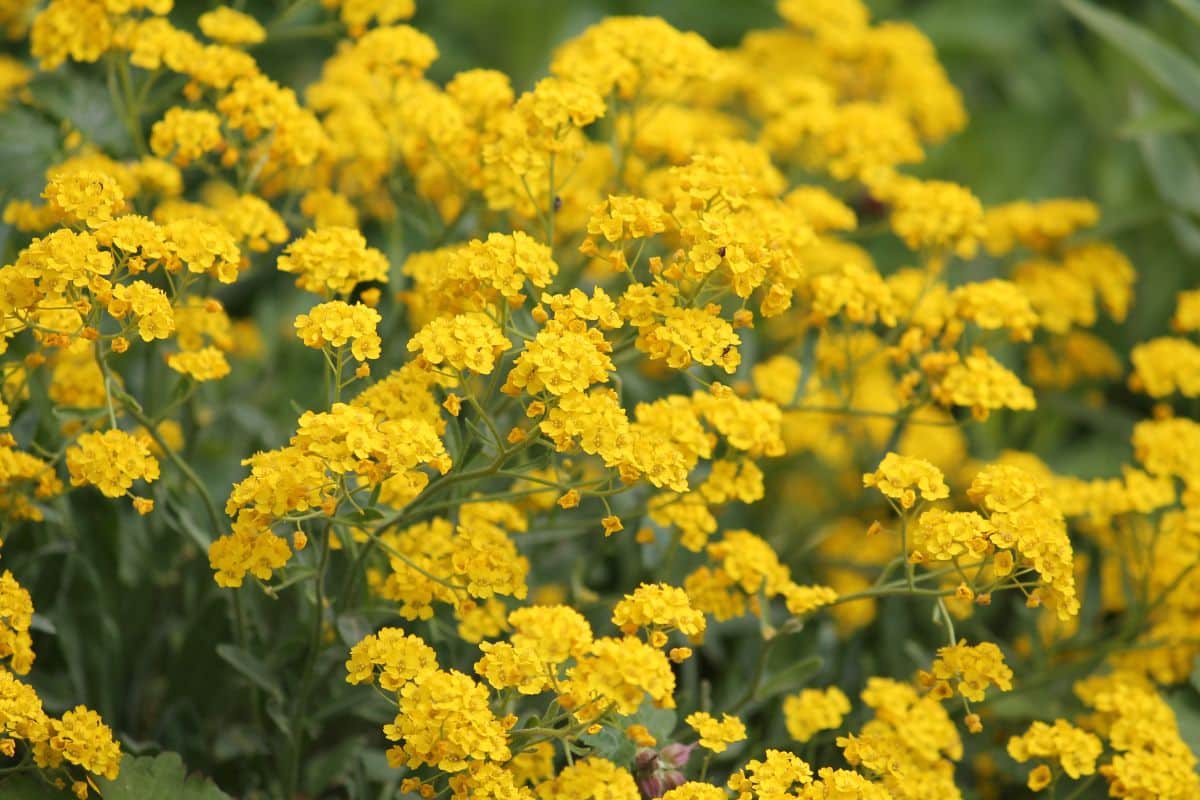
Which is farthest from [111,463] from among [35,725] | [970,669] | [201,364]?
[970,669]

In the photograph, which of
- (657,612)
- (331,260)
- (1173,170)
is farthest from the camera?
(1173,170)

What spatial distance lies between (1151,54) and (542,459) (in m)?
1.81

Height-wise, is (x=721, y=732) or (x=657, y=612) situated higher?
(x=657, y=612)

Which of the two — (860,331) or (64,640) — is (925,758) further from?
(64,640)

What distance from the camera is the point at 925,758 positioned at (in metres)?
1.83

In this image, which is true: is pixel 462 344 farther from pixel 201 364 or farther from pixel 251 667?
pixel 251 667

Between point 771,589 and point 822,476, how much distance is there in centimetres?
82

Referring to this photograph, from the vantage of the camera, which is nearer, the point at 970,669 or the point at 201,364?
the point at 970,669

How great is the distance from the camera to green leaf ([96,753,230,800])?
167cm

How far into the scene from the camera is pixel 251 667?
1.86m

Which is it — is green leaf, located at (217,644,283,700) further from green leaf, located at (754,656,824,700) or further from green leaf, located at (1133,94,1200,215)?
green leaf, located at (1133,94,1200,215)

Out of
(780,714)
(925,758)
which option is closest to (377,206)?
(780,714)

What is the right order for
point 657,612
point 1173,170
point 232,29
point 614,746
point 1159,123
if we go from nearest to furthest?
point 657,612 → point 614,746 → point 232,29 → point 1159,123 → point 1173,170

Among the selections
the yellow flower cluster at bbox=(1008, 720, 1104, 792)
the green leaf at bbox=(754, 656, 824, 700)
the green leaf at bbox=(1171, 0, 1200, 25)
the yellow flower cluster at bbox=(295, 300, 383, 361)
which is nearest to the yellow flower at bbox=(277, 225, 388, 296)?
the yellow flower cluster at bbox=(295, 300, 383, 361)
